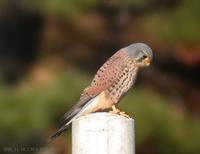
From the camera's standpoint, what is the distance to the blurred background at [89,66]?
7.96 metres

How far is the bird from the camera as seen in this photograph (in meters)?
5.05

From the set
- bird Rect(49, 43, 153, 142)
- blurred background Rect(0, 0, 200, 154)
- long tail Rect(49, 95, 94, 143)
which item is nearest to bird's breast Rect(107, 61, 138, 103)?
bird Rect(49, 43, 153, 142)

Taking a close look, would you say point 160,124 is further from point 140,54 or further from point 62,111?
point 140,54

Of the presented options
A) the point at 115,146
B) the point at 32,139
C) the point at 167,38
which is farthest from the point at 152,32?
the point at 115,146

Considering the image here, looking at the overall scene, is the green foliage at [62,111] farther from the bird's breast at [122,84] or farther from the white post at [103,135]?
the white post at [103,135]

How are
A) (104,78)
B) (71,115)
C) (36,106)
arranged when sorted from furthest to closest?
1. (36,106)
2. (104,78)
3. (71,115)

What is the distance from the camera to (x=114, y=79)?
5.18 metres

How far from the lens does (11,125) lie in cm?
782

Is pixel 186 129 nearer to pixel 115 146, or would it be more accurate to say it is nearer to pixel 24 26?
pixel 24 26

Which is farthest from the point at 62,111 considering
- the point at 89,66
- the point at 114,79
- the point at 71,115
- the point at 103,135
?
the point at 103,135

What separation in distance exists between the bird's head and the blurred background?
2.33 m

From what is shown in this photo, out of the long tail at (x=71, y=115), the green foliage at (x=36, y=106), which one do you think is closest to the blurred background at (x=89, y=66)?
the green foliage at (x=36, y=106)

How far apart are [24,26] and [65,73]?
366 centimetres

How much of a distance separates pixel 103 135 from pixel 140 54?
50.3 inches
